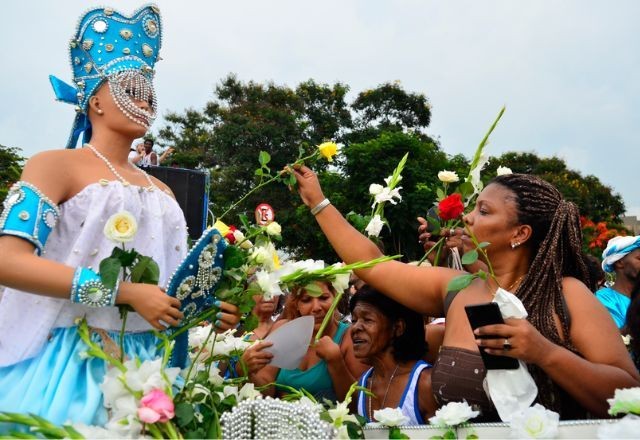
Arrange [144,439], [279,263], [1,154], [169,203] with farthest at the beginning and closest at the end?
[1,154], [279,263], [169,203], [144,439]

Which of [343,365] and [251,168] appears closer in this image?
[343,365]

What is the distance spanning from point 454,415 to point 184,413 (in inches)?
32.3

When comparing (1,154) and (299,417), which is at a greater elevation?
(1,154)

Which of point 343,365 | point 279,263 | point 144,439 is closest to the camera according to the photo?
point 144,439

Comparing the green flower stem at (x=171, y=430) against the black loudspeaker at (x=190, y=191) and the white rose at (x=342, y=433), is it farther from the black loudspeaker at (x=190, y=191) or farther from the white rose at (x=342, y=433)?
the black loudspeaker at (x=190, y=191)

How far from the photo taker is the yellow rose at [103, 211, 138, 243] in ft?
6.47

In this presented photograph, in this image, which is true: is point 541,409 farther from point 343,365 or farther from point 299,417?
point 343,365

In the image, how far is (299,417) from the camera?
190 cm

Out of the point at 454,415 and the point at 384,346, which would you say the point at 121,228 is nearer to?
the point at 454,415

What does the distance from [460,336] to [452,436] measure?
1.57 feet

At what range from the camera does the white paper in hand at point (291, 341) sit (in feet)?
9.35

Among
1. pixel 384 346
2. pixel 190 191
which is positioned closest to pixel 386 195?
pixel 384 346

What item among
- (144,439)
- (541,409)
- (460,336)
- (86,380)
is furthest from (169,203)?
(541,409)

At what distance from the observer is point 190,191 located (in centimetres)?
506
